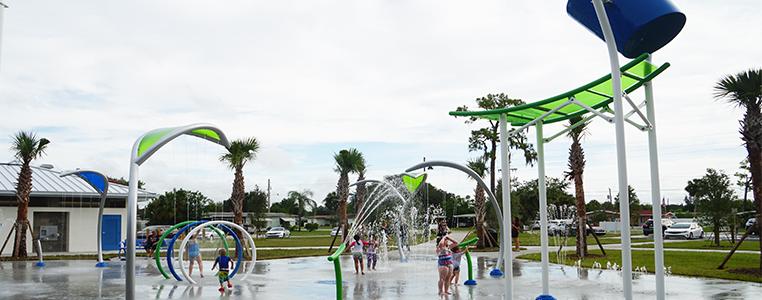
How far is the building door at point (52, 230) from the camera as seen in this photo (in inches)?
1323

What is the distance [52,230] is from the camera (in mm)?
34031

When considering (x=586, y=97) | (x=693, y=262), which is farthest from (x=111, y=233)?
(x=586, y=97)

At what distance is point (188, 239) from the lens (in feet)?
56.0

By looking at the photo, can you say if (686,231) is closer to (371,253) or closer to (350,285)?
(371,253)

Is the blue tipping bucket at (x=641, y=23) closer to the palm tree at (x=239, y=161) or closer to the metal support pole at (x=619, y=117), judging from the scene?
the metal support pole at (x=619, y=117)

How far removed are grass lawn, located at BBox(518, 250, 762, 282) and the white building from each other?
2318cm

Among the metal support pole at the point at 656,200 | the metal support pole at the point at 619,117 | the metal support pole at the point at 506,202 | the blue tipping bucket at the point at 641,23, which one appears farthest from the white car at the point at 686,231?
the metal support pole at the point at 619,117

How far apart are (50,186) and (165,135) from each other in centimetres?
2816

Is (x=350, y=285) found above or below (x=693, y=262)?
above

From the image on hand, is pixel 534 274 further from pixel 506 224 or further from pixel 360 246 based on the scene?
pixel 506 224

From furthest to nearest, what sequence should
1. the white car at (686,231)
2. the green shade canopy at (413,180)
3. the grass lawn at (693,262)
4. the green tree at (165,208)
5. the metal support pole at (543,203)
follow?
1. the green tree at (165,208)
2. the white car at (686,231)
3. the green shade canopy at (413,180)
4. the grass lawn at (693,262)
5. the metal support pole at (543,203)

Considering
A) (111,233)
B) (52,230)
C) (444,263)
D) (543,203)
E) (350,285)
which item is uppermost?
(543,203)

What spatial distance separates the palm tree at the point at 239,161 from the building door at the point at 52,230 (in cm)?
1208

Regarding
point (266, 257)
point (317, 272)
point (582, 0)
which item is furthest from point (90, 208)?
point (582, 0)
